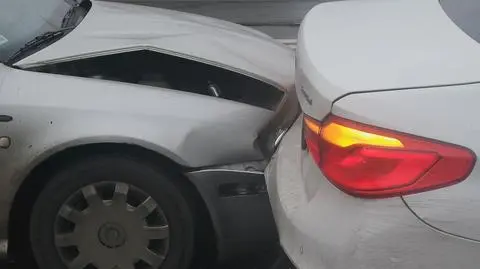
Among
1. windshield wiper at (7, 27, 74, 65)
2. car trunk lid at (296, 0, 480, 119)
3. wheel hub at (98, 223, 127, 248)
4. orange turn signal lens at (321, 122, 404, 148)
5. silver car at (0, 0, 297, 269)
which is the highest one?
car trunk lid at (296, 0, 480, 119)

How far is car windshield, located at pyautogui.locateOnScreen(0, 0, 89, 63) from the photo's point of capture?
12.7ft

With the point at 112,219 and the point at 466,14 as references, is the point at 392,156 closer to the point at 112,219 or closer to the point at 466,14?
the point at 466,14

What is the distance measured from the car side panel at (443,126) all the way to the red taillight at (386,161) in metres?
0.02

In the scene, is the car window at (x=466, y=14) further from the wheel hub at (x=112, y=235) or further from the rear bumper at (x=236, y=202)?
the wheel hub at (x=112, y=235)

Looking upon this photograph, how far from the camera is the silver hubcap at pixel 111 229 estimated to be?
3.51m

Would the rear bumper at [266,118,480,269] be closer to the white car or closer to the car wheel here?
the white car

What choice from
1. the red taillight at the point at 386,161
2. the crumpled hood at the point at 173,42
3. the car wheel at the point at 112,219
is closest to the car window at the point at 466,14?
the red taillight at the point at 386,161

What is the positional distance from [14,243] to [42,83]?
2.42 feet

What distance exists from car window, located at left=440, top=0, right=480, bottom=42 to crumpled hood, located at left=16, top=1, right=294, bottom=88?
101 cm

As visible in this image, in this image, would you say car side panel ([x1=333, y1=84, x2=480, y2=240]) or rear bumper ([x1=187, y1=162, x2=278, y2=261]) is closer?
car side panel ([x1=333, y1=84, x2=480, y2=240])

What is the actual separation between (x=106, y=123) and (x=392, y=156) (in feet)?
4.65

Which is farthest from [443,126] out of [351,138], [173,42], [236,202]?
[173,42]

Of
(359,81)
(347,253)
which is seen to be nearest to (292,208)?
(347,253)

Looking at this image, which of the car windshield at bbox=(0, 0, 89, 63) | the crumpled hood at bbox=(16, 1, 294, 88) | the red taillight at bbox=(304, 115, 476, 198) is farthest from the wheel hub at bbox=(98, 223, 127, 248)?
the red taillight at bbox=(304, 115, 476, 198)
